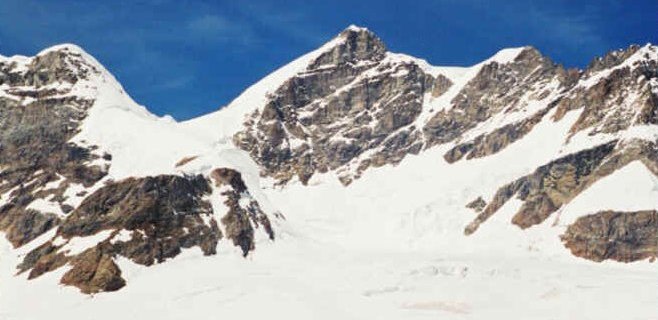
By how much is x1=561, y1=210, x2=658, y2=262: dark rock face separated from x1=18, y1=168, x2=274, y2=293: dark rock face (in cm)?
5071

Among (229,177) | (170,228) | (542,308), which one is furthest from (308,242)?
(542,308)

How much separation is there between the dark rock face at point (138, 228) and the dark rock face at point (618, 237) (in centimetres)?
5071

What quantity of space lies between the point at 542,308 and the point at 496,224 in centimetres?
5654

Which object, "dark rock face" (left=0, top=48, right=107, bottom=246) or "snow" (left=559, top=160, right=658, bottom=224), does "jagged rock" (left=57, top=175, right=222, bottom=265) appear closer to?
"dark rock face" (left=0, top=48, right=107, bottom=246)

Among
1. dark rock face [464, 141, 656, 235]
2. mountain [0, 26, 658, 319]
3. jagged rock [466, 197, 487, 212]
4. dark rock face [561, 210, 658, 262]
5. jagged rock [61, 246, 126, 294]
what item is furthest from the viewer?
jagged rock [466, 197, 487, 212]

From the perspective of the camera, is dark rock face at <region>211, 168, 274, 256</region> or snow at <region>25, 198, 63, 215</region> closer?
dark rock face at <region>211, 168, 274, 256</region>

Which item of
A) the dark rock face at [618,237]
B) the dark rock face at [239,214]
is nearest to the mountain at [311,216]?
the dark rock face at [618,237]

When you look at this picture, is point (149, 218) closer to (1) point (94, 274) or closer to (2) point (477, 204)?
(1) point (94, 274)

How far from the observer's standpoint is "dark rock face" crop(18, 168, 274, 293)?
123812 millimetres

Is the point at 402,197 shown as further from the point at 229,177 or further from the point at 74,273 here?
the point at 74,273

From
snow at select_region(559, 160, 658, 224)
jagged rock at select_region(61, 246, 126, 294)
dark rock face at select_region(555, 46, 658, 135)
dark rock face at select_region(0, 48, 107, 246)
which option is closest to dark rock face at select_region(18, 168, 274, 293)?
jagged rock at select_region(61, 246, 126, 294)

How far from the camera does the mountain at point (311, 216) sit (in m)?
117

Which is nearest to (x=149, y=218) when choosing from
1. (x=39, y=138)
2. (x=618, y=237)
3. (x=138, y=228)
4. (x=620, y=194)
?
(x=138, y=228)

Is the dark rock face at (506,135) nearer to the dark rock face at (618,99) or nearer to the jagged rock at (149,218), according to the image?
the dark rock face at (618,99)
